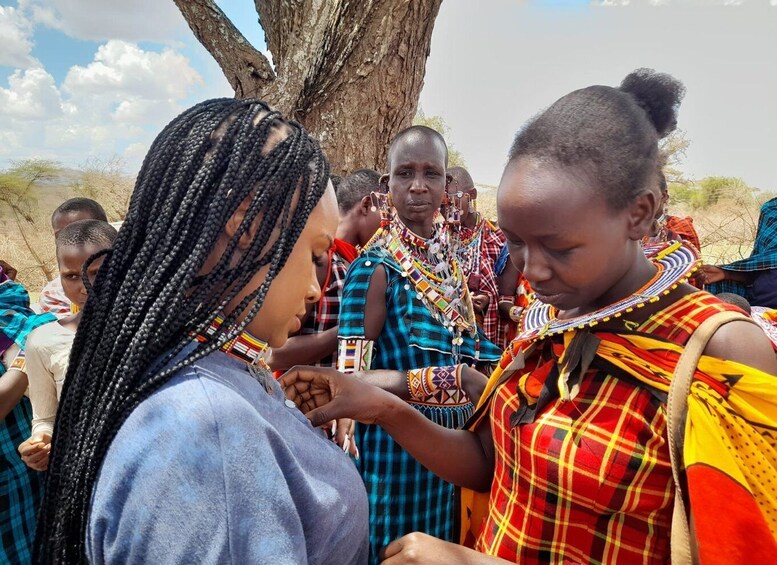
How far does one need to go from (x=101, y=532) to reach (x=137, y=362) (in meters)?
0.27

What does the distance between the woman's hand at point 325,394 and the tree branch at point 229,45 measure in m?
3.96

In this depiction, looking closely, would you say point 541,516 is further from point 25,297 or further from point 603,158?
point 25,297

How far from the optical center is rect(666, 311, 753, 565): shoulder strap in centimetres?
114

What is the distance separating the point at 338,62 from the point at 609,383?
3967mm

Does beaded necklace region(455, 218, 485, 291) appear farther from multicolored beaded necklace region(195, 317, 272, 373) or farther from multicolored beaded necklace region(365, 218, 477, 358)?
multicolored beaded necklace region(195, 317, 272, 373)

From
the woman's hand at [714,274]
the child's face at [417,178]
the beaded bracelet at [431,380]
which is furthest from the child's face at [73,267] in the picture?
the woman's hand at [714,274]

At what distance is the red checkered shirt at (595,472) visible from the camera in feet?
4.08

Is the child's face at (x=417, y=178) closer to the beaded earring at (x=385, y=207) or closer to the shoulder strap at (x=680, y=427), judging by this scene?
the beaded earring at (x=385, y=207)

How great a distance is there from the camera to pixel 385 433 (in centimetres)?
247

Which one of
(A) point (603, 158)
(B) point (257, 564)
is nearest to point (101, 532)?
(B) point (257, 564)

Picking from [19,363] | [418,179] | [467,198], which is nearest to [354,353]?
[418,179]

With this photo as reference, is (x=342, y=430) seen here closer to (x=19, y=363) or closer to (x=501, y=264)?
(x=19, y=363)

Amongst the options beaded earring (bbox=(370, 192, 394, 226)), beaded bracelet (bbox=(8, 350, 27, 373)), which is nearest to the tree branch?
beaded earring (bbox=(370, 192, 394, 226))

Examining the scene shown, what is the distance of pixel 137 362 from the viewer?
35.4 inches
